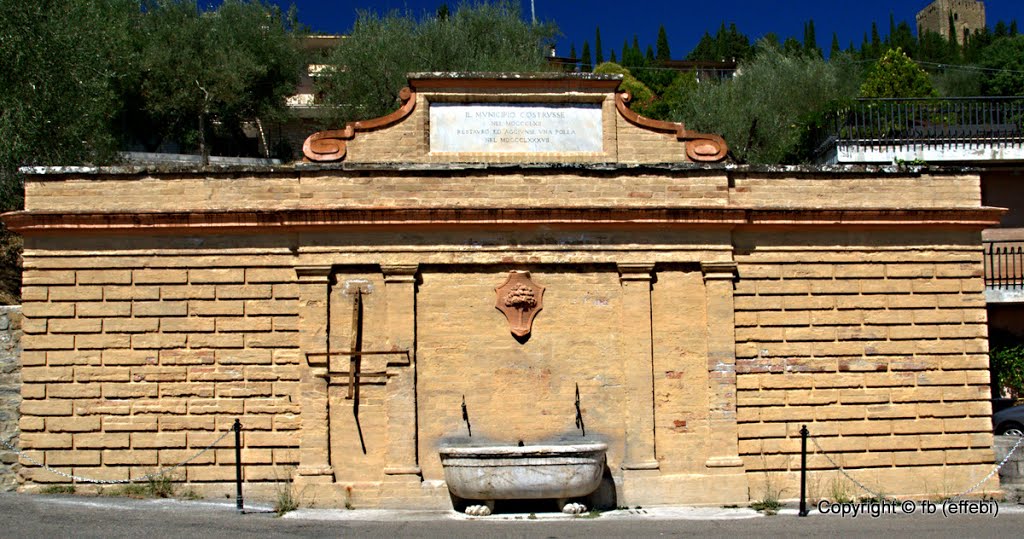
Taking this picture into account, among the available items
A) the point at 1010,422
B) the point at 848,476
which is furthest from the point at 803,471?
the point at 1010,422

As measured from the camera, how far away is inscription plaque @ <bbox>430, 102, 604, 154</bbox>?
14750mm

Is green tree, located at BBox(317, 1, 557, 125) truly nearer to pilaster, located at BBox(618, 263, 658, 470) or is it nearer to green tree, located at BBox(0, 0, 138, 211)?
green tree, located at BBox(0, 0, 138, 211)

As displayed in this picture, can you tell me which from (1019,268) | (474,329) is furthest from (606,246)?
(1019,268)

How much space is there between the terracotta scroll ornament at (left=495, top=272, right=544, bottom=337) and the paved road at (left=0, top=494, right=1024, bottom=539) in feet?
8.66

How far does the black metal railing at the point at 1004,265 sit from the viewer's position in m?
21.1

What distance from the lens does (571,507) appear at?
13.5 metres

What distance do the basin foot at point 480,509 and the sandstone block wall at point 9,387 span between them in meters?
6.28

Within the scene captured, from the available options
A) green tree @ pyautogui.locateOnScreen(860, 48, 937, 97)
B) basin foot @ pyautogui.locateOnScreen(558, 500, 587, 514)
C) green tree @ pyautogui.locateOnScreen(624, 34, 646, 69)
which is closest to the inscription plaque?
basin foot @ pyautogui.locateOnScreen(558, 500, 587, 514)

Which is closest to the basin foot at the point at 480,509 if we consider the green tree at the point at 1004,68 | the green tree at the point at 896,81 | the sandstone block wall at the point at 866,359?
the sandstone block wall at the point at 866,359

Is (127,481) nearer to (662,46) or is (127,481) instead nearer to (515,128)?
(515,128)

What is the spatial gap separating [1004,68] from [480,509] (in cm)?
4475

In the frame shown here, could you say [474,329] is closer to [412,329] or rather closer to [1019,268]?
[412,329]

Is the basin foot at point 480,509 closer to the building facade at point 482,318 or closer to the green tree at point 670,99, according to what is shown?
the building facade at point 482,318

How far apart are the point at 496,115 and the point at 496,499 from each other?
Answer: 5.37 metres
